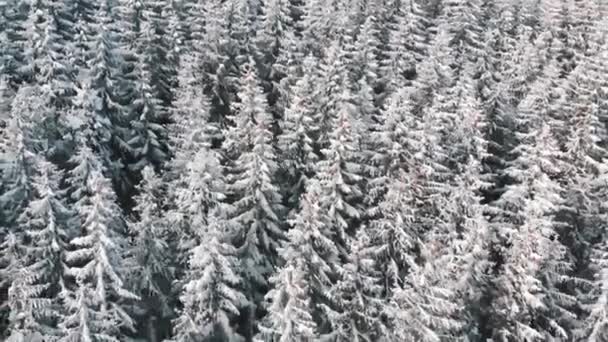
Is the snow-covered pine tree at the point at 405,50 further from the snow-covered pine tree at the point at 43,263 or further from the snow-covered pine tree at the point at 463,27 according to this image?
the snow-covered pine tree at the point at 43,263

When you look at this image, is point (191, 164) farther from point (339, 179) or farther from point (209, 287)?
point (339, 179)

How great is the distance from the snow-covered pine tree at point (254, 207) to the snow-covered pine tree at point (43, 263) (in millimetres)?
7481

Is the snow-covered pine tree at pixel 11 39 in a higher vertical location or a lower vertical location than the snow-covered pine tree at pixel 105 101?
higher

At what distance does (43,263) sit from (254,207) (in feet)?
30.8

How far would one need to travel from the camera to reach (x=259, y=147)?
29.8 metres

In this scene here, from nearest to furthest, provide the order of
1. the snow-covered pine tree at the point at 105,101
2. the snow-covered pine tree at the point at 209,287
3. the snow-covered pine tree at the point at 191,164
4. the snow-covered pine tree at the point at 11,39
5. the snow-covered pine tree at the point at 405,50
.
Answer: the snow-covered pine tree at the point at 209,287, the snow-covered pine tree at the point at 191,164, the snow-covered pine tree at the point at 105,101, the snow-covered pine tree at the point at 11,39, the snow-covered pine tree at the point at 405,50

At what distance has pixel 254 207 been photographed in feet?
99.6

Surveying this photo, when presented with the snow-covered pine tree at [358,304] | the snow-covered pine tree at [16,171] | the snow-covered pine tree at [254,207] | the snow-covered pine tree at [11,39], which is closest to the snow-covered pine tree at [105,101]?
the snow-covered pine tree at [11,39]

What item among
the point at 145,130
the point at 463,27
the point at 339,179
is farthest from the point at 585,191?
the point at 145,130

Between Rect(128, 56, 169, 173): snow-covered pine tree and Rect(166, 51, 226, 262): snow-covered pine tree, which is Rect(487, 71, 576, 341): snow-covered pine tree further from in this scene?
Rect(128, 56, 169, 173): snow-covered pine tree

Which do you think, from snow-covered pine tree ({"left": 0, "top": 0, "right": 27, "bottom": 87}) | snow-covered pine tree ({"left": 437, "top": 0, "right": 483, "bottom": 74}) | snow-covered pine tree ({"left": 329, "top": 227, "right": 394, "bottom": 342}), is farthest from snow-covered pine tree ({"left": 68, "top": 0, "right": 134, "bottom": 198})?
snow-covered pine tree ({"left": 437, "top": 0, "right": 483, "bottom": 74})

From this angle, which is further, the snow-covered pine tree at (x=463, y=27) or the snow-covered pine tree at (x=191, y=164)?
the snow-covered pine tree at (x=463, y=27)

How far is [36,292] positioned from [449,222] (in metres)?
17.7

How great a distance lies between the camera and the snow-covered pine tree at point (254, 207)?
29.9m
